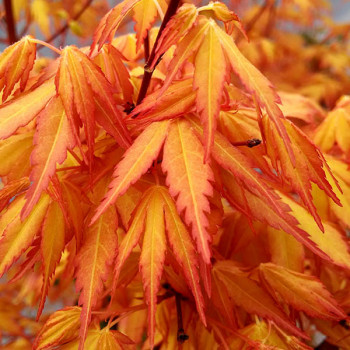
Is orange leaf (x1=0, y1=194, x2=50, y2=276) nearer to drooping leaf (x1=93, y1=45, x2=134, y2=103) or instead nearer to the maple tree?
the maple tree

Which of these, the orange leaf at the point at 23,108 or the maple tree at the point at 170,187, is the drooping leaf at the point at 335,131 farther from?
the orange leaf at the point at 23,108

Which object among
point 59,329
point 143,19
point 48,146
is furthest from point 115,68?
point 59,329

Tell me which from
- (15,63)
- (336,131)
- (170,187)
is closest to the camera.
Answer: (170,187)

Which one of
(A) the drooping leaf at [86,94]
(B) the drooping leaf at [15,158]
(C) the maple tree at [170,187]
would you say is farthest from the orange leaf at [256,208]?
(B) the drooping leaf at [15,158]

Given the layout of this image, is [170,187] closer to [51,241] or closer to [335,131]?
[51,241]

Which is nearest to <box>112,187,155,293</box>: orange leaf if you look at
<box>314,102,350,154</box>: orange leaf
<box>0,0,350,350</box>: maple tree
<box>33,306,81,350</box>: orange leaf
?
<box>0,0,350,350</box>: maple tree

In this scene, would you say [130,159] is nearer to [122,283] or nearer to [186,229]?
[186,229]
